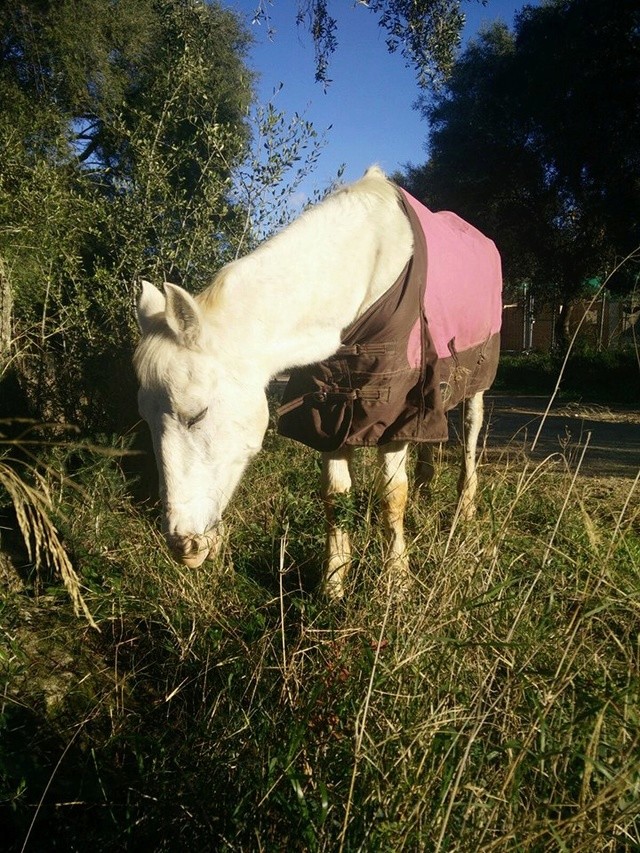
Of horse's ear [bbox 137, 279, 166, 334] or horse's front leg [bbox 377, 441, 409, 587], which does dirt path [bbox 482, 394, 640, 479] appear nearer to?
horse's front leg [bbox 377, 441, 409, 587]

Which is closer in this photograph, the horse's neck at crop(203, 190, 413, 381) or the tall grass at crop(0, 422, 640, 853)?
the tall grass at crop(0, 422, 640, 853)

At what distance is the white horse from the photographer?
2340 millimetres

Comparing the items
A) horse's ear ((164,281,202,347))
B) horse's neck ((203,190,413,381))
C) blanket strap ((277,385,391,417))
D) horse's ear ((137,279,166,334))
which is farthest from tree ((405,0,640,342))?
horse's ear ((164,281,202,347))

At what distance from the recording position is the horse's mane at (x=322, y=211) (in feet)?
8.34

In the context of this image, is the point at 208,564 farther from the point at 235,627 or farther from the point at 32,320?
the point at 32,320

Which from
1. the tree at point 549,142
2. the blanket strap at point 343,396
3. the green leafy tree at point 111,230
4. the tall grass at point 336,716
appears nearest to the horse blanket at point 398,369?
the blanket strap at point 343,396

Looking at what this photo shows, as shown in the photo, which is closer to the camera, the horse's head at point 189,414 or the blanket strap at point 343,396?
the horse's head at point 189,414

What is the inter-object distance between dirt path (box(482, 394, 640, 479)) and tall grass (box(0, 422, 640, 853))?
1.91m

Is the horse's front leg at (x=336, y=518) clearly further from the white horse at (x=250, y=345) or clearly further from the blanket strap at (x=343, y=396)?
the blanket strap at (x=343, y=396)

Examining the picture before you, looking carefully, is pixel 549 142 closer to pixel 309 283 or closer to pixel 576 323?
pixel 576 323

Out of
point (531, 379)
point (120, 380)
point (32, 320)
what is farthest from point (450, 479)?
point (531, 379)

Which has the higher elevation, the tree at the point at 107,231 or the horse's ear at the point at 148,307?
the tree at the point at 107,231

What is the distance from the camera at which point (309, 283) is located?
2.69 metres

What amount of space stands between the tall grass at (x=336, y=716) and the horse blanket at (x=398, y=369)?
1.90 feet
